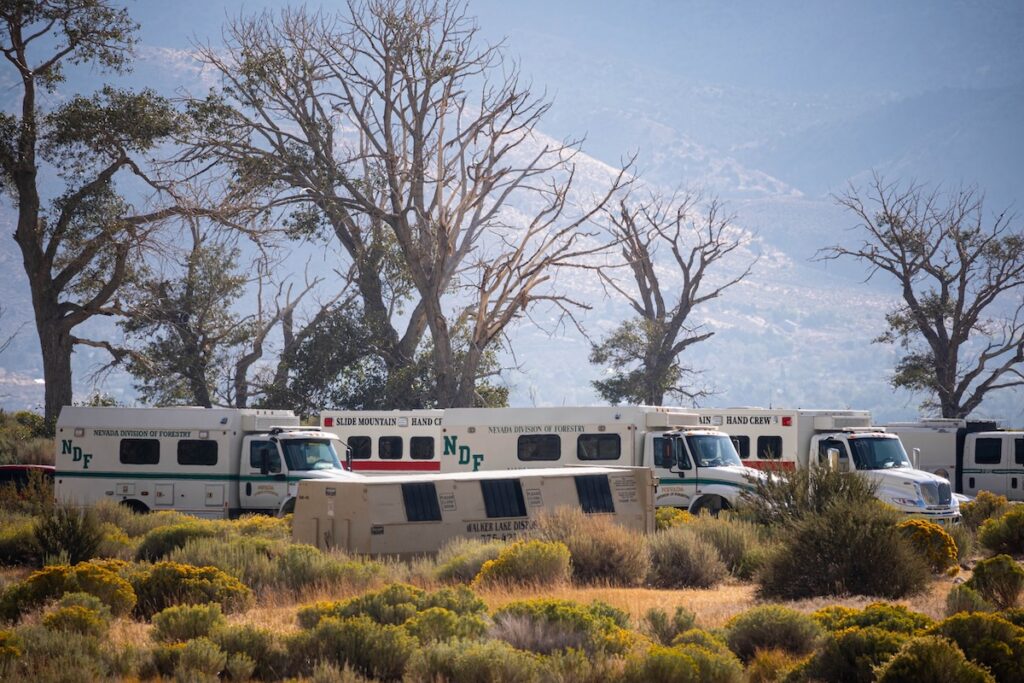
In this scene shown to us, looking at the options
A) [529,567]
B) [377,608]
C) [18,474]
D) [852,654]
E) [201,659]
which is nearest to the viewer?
[852,654]

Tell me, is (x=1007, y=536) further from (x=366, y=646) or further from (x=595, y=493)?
(x=366, y=646)

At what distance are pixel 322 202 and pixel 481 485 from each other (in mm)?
27038

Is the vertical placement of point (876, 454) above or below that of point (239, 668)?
above

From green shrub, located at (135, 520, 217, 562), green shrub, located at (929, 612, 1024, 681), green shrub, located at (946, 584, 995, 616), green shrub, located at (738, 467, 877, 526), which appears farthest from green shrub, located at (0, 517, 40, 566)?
green shrub, located at (929, 612, 1024, 681)

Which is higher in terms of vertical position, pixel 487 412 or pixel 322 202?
pixel 322 202

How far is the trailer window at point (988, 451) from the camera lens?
32.6 meters

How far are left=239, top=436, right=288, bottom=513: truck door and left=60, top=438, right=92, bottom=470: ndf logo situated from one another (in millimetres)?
3371

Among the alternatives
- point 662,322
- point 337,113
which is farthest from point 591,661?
point 662,322

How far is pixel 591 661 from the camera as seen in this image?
1057cm

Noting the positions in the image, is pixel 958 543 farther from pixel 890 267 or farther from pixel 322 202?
pixel 890 267

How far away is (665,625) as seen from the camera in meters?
12.2

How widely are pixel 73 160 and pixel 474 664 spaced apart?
36260 mm

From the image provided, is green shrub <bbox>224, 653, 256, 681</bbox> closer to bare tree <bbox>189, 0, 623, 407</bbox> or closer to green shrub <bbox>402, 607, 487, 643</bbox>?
green shrub <bbox>402, 607, 487, 643</bbox>

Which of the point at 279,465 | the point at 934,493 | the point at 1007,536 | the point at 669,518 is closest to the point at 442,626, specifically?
the point at 669,518
